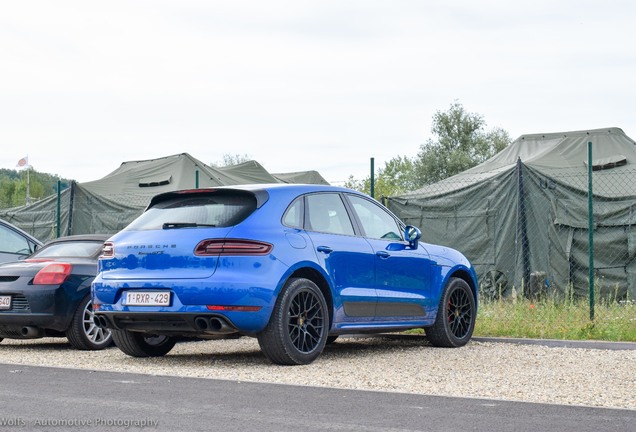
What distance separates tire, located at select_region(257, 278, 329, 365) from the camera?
8.51 meters

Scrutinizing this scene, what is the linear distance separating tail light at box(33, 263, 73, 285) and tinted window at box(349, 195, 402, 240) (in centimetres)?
337

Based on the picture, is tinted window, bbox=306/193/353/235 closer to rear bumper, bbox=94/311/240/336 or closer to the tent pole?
rear bumper, bbox=94/311/240/336

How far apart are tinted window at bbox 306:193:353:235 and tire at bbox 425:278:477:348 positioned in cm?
172

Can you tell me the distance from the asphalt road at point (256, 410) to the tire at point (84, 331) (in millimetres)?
3170

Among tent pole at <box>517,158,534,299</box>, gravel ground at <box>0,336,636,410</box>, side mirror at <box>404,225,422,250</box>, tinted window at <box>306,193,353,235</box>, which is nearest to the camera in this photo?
gravel ground at <box>0,336,636,410</box>

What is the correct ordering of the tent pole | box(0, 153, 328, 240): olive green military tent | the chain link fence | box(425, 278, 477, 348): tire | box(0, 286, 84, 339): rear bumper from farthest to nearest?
box(0, 153, 328, 240): olive green military tent, the tent pole, the chain link fence, box(425, 278, 477, 348): tire, box(0, 286, 84, 339): rear bumper

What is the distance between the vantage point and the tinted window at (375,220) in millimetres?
10008

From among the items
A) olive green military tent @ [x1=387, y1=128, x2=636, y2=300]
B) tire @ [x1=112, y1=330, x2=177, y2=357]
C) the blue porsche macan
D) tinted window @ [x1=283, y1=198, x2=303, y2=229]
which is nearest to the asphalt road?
the blue porsche macan

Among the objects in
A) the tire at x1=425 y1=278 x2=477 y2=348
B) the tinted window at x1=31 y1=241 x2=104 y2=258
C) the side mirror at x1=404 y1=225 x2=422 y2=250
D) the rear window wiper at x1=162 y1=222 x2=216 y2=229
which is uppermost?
the rear window wiper at x1=162 y1=222 x2=216 y2=229

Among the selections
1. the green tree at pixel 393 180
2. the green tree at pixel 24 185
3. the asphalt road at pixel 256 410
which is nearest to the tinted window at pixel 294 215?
the asphalt road at pixel 256 410

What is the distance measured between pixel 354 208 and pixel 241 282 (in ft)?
6.75

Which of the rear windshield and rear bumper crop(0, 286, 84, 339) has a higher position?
the rear windshield

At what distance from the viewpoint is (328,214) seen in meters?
9.52

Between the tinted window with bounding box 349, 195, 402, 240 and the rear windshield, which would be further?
the tinted window with bounding box 349, 195, 402, 240
